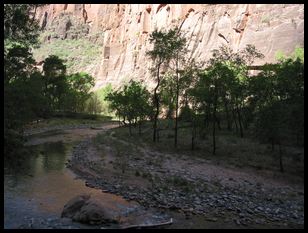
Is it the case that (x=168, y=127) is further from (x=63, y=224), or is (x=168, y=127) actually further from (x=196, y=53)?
(x=196, y=53)

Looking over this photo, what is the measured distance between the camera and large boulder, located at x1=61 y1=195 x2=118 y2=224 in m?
17.3

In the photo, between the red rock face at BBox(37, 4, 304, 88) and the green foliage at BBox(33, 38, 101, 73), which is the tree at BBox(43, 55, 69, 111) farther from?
the green foliage at BBox(33, 38, 101, 73)

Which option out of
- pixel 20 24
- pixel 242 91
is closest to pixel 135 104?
pixel 242 91

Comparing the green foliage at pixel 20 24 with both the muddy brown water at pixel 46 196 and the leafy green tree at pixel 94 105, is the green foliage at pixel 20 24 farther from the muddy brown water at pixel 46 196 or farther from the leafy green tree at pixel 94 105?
the leafy green tree at pixel 94 105

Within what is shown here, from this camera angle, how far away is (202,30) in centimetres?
10281

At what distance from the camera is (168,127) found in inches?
2217

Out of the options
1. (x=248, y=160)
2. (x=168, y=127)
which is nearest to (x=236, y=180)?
(x=248, y=160)

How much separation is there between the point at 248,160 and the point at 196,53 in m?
70.2

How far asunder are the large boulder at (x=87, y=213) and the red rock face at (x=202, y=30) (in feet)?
123

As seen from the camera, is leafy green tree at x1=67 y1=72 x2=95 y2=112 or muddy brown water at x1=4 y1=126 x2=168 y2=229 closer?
muddy brown water at x1=4 y1=126 x2=168 y2=229

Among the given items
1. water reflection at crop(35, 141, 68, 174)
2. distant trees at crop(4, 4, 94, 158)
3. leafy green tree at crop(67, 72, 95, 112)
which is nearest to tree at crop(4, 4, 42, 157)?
distant trees at crop(4, 4, 94, 158)

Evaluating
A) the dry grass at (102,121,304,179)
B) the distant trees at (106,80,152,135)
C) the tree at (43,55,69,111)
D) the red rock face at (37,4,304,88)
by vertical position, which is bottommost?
the dry grass at (102,121,304,179)

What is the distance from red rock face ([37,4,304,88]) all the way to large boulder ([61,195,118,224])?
3753cm

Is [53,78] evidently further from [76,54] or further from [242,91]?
[76,54]
